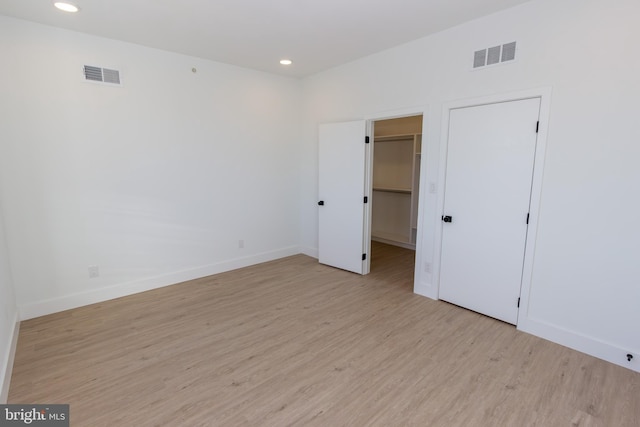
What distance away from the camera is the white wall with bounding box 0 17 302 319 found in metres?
3.05

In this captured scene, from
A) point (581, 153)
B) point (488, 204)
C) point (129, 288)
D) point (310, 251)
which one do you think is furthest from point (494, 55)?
point (129, 288)

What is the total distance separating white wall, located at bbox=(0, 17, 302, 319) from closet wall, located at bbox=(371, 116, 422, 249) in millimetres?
2209

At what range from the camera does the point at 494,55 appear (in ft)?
9.68

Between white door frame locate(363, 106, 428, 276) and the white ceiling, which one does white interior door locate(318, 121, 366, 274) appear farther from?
the white ceiling

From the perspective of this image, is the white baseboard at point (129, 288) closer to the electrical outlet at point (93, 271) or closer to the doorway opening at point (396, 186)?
the electrical outlet at point (93, 271)

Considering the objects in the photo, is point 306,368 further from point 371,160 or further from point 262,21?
point 262,21

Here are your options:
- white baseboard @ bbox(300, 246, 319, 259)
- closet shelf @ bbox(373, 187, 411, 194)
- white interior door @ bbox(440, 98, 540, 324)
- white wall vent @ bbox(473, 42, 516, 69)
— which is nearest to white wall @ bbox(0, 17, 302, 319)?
white baseboard @ bbox(300, 246, 319, 259)

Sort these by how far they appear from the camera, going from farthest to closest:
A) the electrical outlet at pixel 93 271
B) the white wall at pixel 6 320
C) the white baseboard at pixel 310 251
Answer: the white baseboard at pixel 310 251, the electrical outlet at pixel 93 271, the white wall at pixel 6 320

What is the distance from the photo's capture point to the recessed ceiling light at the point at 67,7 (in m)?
2.65

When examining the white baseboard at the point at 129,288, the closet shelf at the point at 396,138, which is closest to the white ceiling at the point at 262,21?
the closet shelf at the point at 396,138

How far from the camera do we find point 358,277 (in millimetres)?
4383

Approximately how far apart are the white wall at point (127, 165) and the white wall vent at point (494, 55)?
2.84 meters

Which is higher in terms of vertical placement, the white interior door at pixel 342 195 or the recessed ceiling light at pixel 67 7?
the recessed ceiling light at pixel 67 7

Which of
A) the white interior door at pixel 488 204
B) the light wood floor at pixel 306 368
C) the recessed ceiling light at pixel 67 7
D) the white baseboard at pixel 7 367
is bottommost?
the light wood floor at pixel 306 368
